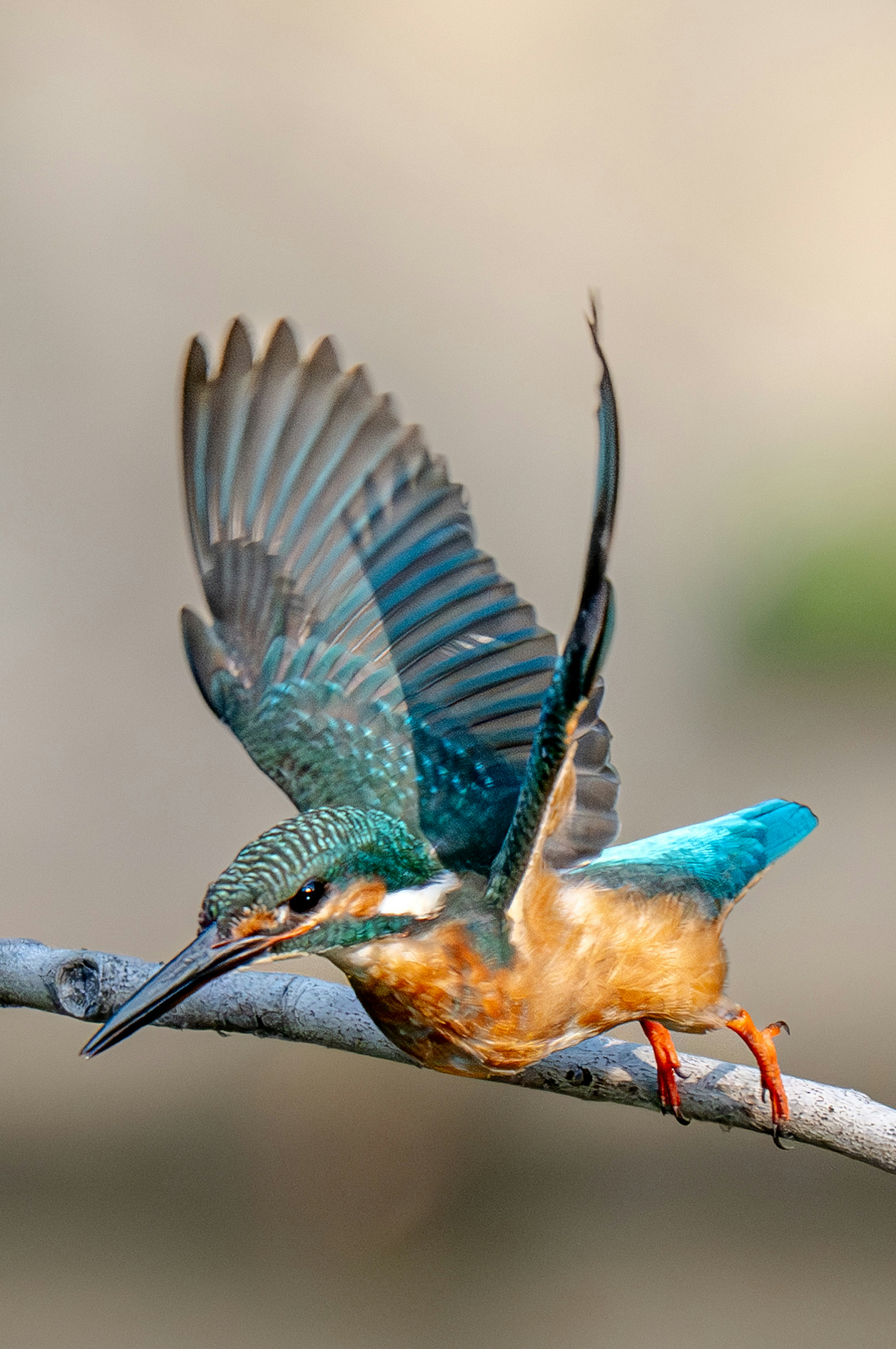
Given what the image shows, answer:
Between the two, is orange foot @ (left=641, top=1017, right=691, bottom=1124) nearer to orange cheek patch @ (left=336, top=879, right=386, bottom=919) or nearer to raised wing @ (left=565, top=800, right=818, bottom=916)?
raised wing @ (left=565, top=800, right=818, bottom=916)

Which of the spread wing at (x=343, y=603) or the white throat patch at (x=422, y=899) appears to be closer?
the white throat patch at (x=422, y=899)

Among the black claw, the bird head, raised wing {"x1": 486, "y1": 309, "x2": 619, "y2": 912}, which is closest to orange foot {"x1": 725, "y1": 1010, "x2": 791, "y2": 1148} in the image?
the black claw

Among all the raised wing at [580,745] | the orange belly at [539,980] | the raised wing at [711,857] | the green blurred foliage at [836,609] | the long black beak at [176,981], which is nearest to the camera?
the raised wing at [580,745]

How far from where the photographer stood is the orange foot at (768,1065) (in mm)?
1082

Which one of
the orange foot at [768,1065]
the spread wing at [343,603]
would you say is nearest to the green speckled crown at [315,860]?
the spread wing at [343,603]

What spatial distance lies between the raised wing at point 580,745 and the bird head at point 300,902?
0.09 m

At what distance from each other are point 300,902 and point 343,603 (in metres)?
0.48

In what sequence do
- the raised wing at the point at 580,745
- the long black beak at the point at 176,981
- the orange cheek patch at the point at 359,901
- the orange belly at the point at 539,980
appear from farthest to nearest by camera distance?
the orange belly at the point at 539,980 < the orange cheek patch at the point at 359,901 < the long black beak at the point at 176,981 < the raised wing at the point at 580,745

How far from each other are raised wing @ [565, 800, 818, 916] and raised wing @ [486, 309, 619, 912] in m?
0.04

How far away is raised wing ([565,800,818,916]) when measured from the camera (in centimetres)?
Result: 114

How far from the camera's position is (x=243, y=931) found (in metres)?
0.82

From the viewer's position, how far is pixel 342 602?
1287mm

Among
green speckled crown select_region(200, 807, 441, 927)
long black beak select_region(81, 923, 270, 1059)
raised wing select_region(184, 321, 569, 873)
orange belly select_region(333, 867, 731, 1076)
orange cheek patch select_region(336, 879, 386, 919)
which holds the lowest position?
orange belly select_region(333, 867, 731, 1076)

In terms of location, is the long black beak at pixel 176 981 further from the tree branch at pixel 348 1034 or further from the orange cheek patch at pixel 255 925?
the tree branch at pixel 348 1034
